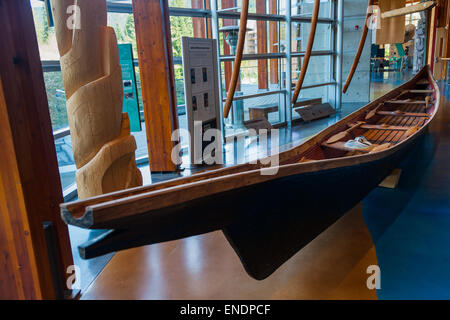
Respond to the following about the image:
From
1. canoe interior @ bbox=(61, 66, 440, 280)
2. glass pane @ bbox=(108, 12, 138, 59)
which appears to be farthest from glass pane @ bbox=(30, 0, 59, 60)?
canoe interior @ bbox=(61, 66, 440, 280)

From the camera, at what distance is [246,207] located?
175cm

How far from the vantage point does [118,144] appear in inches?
111

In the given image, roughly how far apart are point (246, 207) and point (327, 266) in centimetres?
98

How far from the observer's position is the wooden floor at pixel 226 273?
A: 2137 millimetres

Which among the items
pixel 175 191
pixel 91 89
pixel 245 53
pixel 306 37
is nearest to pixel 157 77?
pixel 91 89

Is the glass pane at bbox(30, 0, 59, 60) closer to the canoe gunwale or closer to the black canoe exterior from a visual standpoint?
the canoe gunwale

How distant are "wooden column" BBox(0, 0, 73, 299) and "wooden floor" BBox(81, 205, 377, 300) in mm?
490

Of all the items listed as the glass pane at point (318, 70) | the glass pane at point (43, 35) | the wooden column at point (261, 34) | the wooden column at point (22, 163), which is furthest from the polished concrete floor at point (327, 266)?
the glass pane at point (318, 70)

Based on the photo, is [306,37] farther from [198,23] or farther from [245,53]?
[198,23]

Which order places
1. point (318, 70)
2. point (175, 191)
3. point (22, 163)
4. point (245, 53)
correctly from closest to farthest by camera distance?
point (175, 191), point (22, 163), point (245, 53), point (318, 70)

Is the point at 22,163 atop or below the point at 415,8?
below

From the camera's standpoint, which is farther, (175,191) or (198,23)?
(198,23)

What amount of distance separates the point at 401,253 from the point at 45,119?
7.98 feet
